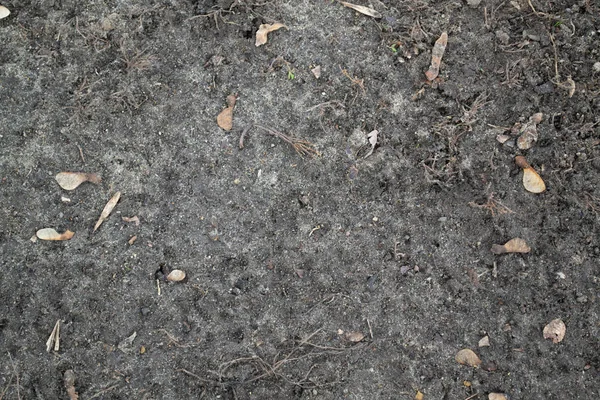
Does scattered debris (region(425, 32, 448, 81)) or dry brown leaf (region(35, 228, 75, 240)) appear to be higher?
scattered debris (region(425, 32, 448, 81))

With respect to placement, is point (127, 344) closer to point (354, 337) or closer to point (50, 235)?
point (50, 235)

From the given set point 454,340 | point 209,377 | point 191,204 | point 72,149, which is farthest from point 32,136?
point 454,340

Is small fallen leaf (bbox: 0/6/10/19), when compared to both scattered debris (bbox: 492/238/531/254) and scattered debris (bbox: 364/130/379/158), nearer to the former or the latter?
scattered debris (bbox: 364/130/379/158)

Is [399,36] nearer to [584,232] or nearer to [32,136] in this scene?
[584,232]

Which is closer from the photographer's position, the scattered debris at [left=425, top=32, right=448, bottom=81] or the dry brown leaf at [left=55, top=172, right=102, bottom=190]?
the dry brown leaf at [left=55, top=172, right=102, bottom=190]

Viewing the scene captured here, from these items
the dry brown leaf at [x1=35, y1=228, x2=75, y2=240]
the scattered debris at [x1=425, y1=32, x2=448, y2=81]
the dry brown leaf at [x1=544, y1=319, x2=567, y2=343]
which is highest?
A: the scattered debris at [x1=425, y1=32, x2=448, y2=81]

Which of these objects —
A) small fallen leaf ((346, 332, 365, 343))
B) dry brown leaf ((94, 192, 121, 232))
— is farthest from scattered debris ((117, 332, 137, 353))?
small fallen leaf ((346, 332, 365, 343))
